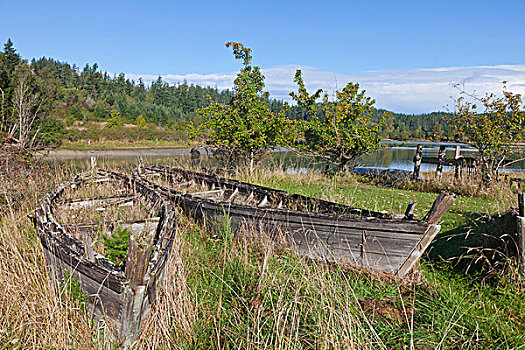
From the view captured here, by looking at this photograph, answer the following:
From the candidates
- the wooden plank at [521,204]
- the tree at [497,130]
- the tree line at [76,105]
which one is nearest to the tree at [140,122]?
the tree line at [76,105]

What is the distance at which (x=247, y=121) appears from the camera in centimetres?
1588

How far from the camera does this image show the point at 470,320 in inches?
162

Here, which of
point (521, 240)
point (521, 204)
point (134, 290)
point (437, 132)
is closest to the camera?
point (134, 290)

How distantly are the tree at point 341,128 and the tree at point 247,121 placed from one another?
2.08 metres

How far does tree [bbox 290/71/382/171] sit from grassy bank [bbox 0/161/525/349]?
1170cm

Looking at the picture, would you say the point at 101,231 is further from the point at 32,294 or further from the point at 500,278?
the point at 500,278

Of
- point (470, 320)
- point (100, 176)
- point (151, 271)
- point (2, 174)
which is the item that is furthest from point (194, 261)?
point (100, 176)

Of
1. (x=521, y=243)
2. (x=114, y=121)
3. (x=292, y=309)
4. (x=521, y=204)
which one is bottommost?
(x=292, y=309)

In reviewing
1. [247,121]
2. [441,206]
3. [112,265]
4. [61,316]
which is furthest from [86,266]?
[247,121]

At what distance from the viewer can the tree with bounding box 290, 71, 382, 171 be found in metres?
17.6

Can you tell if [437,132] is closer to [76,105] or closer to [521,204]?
[521,204]

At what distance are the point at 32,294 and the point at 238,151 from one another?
1227 cm

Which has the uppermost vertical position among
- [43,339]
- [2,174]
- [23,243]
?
[2,174]

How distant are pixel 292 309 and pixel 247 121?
40.3 feet
